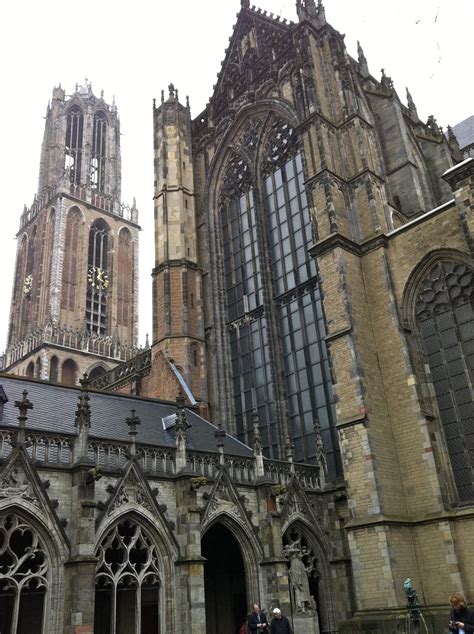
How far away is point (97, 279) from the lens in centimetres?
5806

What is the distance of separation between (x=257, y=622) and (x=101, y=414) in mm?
7366

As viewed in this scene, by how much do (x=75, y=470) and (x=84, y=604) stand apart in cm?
280

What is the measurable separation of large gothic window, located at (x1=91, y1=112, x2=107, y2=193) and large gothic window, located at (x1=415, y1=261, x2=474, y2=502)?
165 feet

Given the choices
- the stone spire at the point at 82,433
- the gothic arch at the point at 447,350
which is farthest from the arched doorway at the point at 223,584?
the gothic arch at the point at 447,350

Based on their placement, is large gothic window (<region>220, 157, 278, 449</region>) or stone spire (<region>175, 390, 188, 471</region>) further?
large gothic window (<region>220, 157, 278, 449</region>)

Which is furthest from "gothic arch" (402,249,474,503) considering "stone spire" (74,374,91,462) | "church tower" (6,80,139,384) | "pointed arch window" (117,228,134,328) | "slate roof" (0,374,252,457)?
"pointed arch window" (117,228,134,328)

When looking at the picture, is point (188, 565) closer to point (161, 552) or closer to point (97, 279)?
point (161, 552)

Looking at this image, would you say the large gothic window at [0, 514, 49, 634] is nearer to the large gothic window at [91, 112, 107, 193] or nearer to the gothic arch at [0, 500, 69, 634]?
the gothic arch at [0, 500, 69, 634]

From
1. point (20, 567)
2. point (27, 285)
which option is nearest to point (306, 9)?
point (20, 567)

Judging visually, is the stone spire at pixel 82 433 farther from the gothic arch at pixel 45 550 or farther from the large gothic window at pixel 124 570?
the large gothic window at pixel 124 570

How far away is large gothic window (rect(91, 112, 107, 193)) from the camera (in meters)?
65.1

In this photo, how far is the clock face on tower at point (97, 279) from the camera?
57.5 m

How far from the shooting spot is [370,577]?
16266 mm

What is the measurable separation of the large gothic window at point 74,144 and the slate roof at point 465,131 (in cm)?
3798
